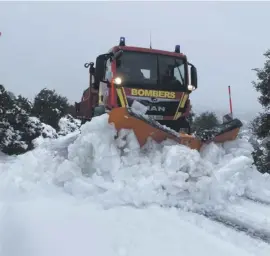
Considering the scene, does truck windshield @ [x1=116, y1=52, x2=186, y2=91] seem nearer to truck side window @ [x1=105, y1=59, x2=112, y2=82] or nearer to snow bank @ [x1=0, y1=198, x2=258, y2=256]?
truck side window @ [x1=105, y1=59, x2=112, y2=82]

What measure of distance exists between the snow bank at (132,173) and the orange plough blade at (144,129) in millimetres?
91

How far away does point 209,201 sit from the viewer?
Result: 14.1ft

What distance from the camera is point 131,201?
4156 millimetres

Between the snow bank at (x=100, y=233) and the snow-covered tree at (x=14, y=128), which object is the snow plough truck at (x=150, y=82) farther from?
the snow-covered tree at (x=14, y=128)

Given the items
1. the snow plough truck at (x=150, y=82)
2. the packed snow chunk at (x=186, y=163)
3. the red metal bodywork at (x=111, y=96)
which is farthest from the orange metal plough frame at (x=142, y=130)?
the red metal bodywork at (x=111, y=96)

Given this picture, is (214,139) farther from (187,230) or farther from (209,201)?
(187,230)

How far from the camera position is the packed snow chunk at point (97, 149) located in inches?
201

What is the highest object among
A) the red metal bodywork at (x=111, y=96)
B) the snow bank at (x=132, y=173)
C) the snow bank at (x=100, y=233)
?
the red metal bodywork at (x=111, y=96)

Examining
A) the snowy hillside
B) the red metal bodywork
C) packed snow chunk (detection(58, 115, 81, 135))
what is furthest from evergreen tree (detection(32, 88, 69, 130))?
the snowy hillside

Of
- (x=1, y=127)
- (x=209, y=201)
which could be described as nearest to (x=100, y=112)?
(x=209, y=201)

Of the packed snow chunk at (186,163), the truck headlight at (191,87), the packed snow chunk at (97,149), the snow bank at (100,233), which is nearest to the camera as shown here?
the snow bank at (100,233)

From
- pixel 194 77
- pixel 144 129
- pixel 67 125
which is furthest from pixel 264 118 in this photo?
pixel 67 125

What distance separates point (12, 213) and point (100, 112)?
3.63m

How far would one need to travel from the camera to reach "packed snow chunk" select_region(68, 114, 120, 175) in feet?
16.8
